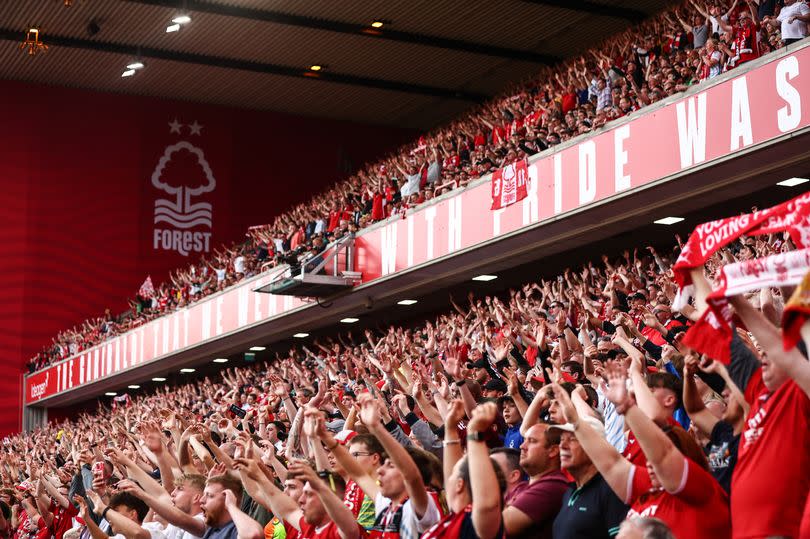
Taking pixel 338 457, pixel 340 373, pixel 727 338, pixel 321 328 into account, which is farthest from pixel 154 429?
pixel 321 328

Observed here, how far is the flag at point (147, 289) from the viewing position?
28220 millimetres

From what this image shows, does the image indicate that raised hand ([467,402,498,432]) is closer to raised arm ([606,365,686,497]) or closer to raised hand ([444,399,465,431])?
raised hand ([444,399,465,431])

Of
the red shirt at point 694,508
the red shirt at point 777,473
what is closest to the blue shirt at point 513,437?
the red shirt at point 694,508

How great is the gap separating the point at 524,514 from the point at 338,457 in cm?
130

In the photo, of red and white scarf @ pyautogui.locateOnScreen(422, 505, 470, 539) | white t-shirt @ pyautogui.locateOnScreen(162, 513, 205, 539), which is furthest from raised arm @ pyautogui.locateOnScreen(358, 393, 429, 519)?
white t-shirt @ pyautogui.locateOnScreen(162, 513, 205, 539)

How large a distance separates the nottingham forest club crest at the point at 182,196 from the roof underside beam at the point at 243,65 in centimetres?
396

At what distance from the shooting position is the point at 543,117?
15.4 m

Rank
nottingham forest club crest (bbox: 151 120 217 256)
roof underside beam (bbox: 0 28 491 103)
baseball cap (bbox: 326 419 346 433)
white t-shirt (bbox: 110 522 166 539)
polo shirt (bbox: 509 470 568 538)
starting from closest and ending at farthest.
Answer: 1. polo shirt (bbox: 509 470 568 538)
2. white t-shirt (bbox: 110 522 166 539)
3. baseball cap (bbox: 326 419 346 433)
4. roof underside beam (bbox: 0 28 491 103)
5. nottingham forest club crest (bbox: 151 120 217 256)

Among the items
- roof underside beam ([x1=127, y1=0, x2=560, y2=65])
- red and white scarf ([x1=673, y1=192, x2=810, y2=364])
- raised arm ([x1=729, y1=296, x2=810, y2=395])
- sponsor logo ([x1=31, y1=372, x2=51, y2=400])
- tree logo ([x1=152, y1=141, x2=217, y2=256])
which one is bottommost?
raised arm ([x1=729, y1=296, x2=810, y2=395])

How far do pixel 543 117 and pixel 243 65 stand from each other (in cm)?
1364

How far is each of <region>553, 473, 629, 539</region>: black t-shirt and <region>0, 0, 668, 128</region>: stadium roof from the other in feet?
63.9

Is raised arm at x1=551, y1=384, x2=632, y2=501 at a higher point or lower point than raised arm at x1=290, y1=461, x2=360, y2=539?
higher

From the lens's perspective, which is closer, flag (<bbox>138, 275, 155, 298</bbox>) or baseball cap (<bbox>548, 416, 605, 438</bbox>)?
baseball cap (<bbox>548, 416, 605, 438</bbox>)

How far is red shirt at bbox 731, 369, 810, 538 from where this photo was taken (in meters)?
3.66
